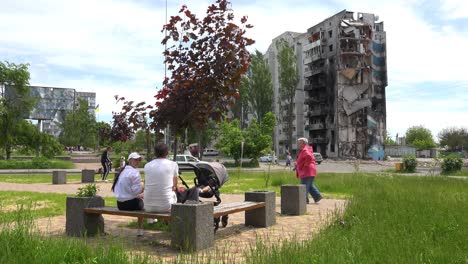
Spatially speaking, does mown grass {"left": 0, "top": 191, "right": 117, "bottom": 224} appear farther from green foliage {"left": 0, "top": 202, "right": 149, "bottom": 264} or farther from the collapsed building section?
the collapsed building section

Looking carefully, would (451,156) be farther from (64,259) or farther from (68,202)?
(64,259)

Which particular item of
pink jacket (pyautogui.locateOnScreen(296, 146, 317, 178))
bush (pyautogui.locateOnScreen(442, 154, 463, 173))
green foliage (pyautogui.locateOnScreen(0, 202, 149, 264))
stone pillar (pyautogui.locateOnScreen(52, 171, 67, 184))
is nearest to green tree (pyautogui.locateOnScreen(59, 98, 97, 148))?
stone pillar (pyautogui.locateOnScreen(52, 171, 67, 184))

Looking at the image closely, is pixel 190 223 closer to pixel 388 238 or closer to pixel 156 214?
pixel 156 214

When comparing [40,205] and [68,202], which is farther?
[40,205]

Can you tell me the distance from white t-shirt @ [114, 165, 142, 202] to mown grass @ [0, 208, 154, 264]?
1.98 m

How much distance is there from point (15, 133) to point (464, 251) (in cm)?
4892

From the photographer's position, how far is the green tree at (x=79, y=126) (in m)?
99.2

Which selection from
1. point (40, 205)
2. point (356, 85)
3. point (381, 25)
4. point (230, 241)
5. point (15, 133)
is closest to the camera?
point (230, 241)

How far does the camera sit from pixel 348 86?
76.5 meters

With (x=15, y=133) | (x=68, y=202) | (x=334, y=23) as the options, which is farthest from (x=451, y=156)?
(x=334, y=23)

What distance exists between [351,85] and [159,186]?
239 ft

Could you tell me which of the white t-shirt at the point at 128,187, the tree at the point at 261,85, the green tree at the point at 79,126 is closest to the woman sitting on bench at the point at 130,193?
the white t-shirt at the point at 128,187

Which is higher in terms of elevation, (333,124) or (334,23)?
(334,23)

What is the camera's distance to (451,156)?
30.7 meters
